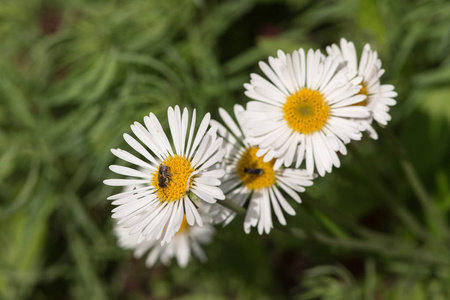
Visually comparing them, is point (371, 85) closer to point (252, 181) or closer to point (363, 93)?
point (363, 93)

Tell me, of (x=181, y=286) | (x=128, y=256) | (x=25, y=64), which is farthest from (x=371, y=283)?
(x=25, y=64)

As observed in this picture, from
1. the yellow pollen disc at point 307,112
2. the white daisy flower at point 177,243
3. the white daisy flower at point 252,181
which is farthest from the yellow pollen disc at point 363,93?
the white daisy flower at point 177,243

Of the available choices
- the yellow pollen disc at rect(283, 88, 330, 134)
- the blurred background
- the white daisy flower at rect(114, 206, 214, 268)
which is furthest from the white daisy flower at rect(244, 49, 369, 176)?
the white daisy flower at rect(114, 206, 214, 268)

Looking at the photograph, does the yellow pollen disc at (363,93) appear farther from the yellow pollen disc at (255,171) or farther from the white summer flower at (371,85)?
the yellow pollen disc at (255,171)

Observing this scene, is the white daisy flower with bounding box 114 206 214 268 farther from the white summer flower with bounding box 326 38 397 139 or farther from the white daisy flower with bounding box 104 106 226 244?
the white summer flower with bounding box 326 38 397 139

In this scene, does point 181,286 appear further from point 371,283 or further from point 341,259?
point 371,283

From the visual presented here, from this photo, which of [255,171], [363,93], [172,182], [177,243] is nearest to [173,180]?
[172,182]
